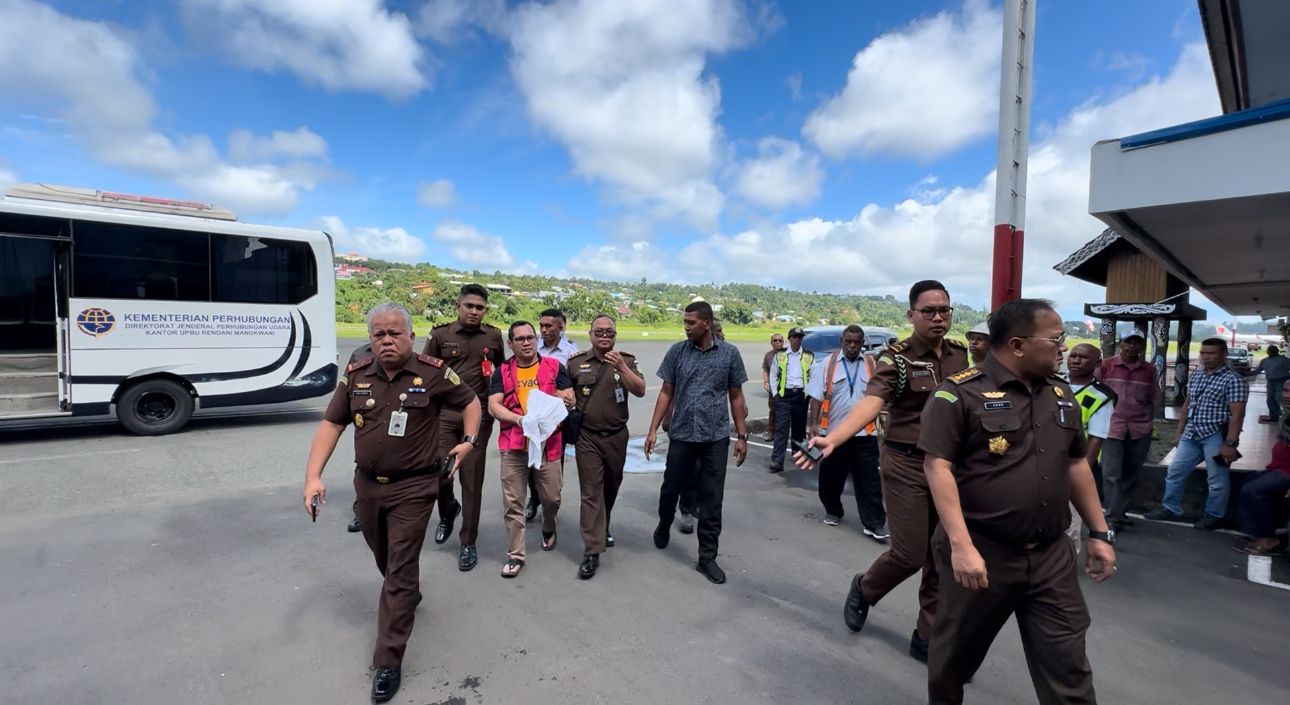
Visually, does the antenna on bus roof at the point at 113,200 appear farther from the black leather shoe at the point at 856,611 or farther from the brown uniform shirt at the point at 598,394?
the black leather shoe at the point at 856,611

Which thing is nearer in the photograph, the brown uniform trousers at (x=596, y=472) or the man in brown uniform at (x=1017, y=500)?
the man in brown uniform at (x=1017, y=500)

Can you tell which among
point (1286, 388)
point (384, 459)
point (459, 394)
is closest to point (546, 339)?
point (459, 394)

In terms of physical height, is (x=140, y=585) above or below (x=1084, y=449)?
below

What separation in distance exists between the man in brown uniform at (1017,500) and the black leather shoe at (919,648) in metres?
0.87

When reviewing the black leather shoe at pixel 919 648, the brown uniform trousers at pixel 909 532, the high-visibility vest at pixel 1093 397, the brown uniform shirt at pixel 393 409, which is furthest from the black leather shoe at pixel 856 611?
the high-visibility vest at pixel 1093 397

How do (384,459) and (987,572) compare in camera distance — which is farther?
(384,459)

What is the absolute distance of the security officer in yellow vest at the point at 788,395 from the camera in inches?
296

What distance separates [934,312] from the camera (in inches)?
126

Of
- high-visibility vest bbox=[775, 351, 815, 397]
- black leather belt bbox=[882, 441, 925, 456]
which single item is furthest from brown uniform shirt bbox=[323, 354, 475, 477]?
high-visibility vest bbox=[775, 351, 815, 397]

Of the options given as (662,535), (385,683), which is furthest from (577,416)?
(385,683)

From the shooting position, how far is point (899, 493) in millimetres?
3205

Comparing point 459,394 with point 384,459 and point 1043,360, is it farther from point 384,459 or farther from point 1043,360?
point 1043,360

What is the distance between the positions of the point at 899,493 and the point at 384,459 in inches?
105

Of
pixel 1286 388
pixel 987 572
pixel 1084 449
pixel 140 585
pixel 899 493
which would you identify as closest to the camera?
pixel 987 572
